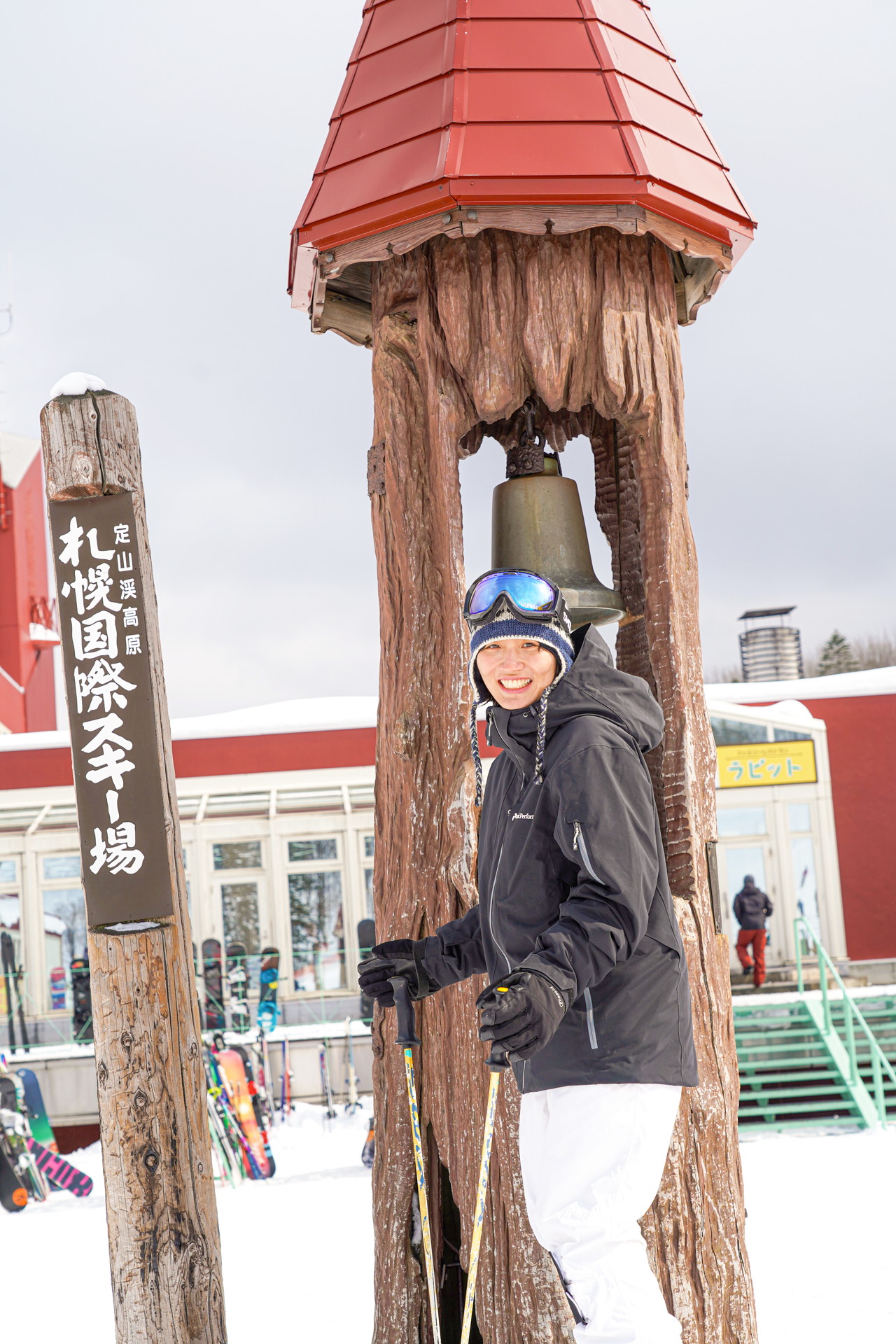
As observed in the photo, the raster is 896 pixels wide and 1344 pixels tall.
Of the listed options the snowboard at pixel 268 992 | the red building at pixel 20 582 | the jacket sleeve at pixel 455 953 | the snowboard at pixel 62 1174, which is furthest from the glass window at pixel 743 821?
the jacket sleeve at pixel 455 953

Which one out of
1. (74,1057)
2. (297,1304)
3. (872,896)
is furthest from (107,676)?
(872,896)

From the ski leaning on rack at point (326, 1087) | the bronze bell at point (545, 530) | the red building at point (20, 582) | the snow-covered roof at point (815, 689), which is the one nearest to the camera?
the bronze bell at point (545, 530)

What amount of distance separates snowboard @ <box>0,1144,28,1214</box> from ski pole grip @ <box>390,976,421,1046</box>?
7610mm

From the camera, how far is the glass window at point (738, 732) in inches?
654

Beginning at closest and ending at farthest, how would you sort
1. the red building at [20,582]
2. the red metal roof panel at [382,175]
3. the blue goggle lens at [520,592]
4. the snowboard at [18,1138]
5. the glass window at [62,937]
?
the blue goggle lens at [520,592] → the red metal roof panel at [382,175] → the snowboard at [18,1138] → the glass window at [62,937] → the red building at [20,582]

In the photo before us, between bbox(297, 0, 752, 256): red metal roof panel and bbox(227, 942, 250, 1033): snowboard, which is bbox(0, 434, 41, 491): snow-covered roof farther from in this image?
bbox(297, 0, 752, 256): red metal roof panel

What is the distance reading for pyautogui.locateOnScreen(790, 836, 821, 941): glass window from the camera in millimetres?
16828

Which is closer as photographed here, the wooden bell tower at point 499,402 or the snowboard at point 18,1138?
the wooden bell tower at point 499,402

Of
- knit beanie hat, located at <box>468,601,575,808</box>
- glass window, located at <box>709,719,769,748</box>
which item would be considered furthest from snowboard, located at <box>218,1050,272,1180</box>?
glass window, located at <box>709,719,769,748</box>

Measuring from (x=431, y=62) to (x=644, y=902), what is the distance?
2.75m

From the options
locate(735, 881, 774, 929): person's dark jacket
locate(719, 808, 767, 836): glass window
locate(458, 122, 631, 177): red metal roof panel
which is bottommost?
locate(735, 881, 774, 929): person's dark jacket

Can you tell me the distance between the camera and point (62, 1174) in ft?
31.6

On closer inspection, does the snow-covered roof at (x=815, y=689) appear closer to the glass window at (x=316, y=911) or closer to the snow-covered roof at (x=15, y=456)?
the glass window at (x=316, y=911)

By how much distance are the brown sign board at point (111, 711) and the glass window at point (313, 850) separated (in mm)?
11979
